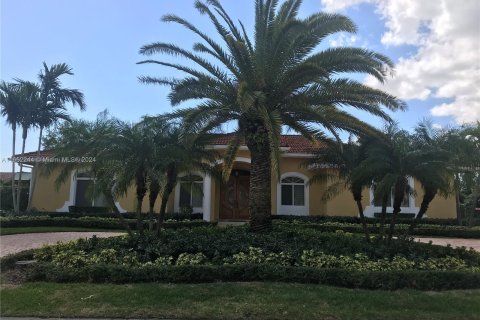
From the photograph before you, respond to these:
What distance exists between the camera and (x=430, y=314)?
647cm

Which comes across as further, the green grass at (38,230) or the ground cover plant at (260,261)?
the green grass at (38,230)

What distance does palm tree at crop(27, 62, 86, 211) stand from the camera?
23.1 metres

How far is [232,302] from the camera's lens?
22.4 feet

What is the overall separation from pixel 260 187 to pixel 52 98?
1646cm

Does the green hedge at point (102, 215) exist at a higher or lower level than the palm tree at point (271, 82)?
lower

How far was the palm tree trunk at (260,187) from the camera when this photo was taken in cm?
1182

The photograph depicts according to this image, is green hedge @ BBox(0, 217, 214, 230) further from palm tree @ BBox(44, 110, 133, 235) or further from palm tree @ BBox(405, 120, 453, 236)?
palm tree @ BBox(405, 120, 453, 236)

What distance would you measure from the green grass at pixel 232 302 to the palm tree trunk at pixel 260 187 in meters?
4.10

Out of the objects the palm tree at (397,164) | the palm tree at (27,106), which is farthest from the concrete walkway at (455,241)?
the palm tree at (27,106)

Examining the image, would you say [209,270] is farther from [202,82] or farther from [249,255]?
[202,82]

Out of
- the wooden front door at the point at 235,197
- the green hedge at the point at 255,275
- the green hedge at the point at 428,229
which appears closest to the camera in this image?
the green hedge at the point at 255,275

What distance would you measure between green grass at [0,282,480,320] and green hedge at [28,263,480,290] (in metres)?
0.28

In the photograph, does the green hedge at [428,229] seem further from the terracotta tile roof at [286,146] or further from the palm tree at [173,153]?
the palm tree at [173,153]

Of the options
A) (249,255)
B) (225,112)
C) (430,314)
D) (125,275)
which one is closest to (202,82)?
Result: (225,112)
